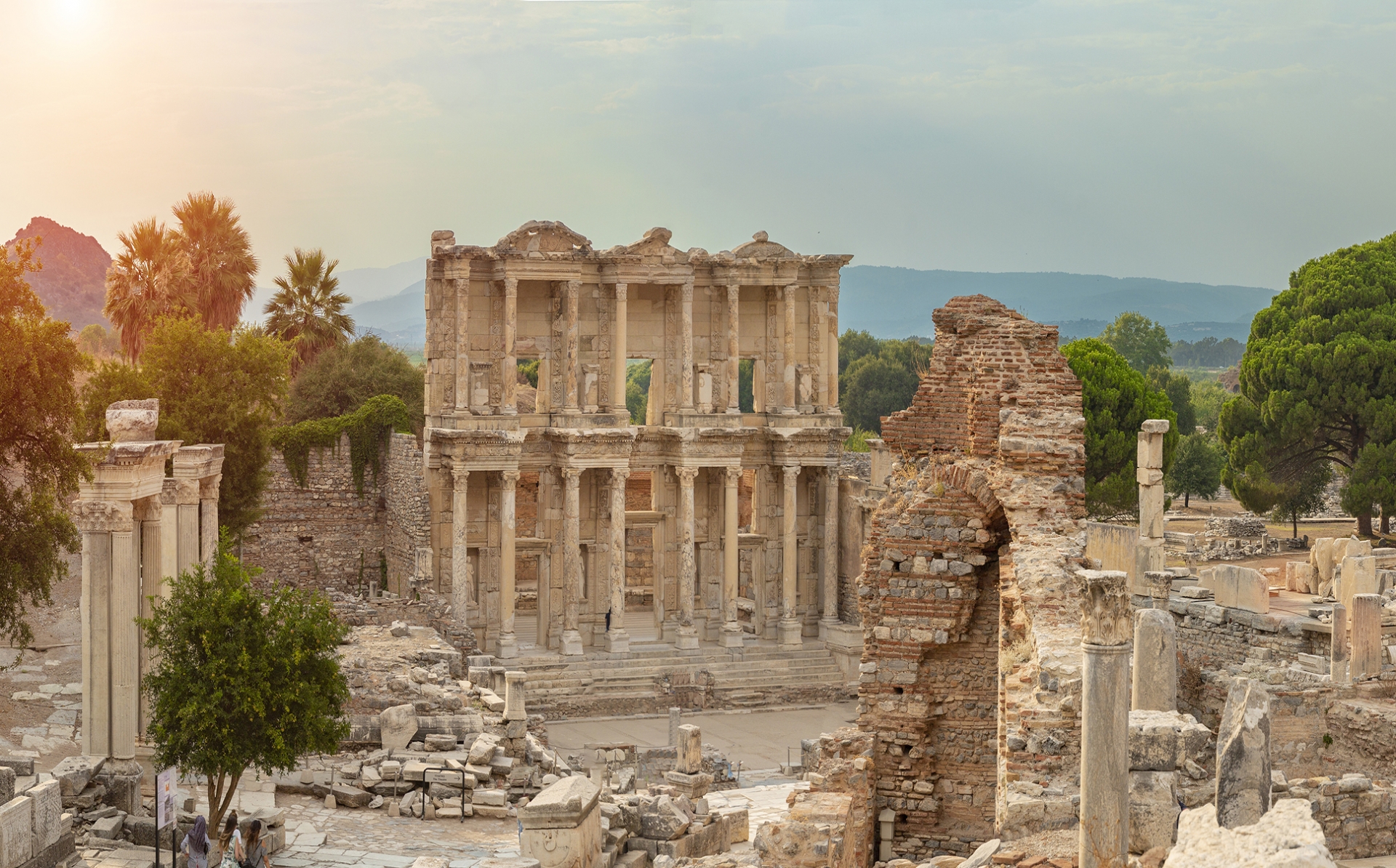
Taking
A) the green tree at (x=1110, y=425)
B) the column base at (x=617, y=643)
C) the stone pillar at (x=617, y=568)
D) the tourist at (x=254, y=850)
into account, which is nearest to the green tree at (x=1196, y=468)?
the green tree at (x=1110, y=425)

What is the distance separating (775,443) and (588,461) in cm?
490

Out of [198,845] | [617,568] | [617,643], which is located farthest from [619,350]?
[198,845]

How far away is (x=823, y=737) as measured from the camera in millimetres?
15312

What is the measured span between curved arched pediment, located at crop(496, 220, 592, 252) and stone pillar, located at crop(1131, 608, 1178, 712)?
77.1ft

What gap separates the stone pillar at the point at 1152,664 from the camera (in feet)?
41.6

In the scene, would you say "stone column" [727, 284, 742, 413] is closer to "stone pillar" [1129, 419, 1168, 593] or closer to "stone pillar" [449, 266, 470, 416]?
"stone pillar" [449, 266, 470, 416]

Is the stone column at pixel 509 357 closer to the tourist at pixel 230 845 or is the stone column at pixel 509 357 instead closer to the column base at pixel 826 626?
the column base at pixel 826 626

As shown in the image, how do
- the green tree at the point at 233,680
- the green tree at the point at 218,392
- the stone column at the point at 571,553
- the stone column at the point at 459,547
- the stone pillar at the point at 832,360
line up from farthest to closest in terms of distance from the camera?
the stone pillar at the point at 832,360
the stone column at the point at 571,553
the stone column at the point at 459,547
the green tree at the point at 218,392
the green tree at the point at 233,680

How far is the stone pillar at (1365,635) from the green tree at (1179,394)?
2105 inches

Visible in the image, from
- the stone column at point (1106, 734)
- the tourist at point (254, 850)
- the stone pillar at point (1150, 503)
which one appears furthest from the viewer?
the stone pillar at point (1150, 503)

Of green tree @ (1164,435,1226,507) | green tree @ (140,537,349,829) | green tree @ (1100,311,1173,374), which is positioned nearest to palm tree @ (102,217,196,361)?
green tree @ (140,537,349,829)

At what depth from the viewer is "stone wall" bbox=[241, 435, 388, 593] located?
38562 millimetres

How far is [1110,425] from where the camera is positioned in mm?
46219

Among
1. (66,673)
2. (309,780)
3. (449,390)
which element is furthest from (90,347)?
(309,780)
